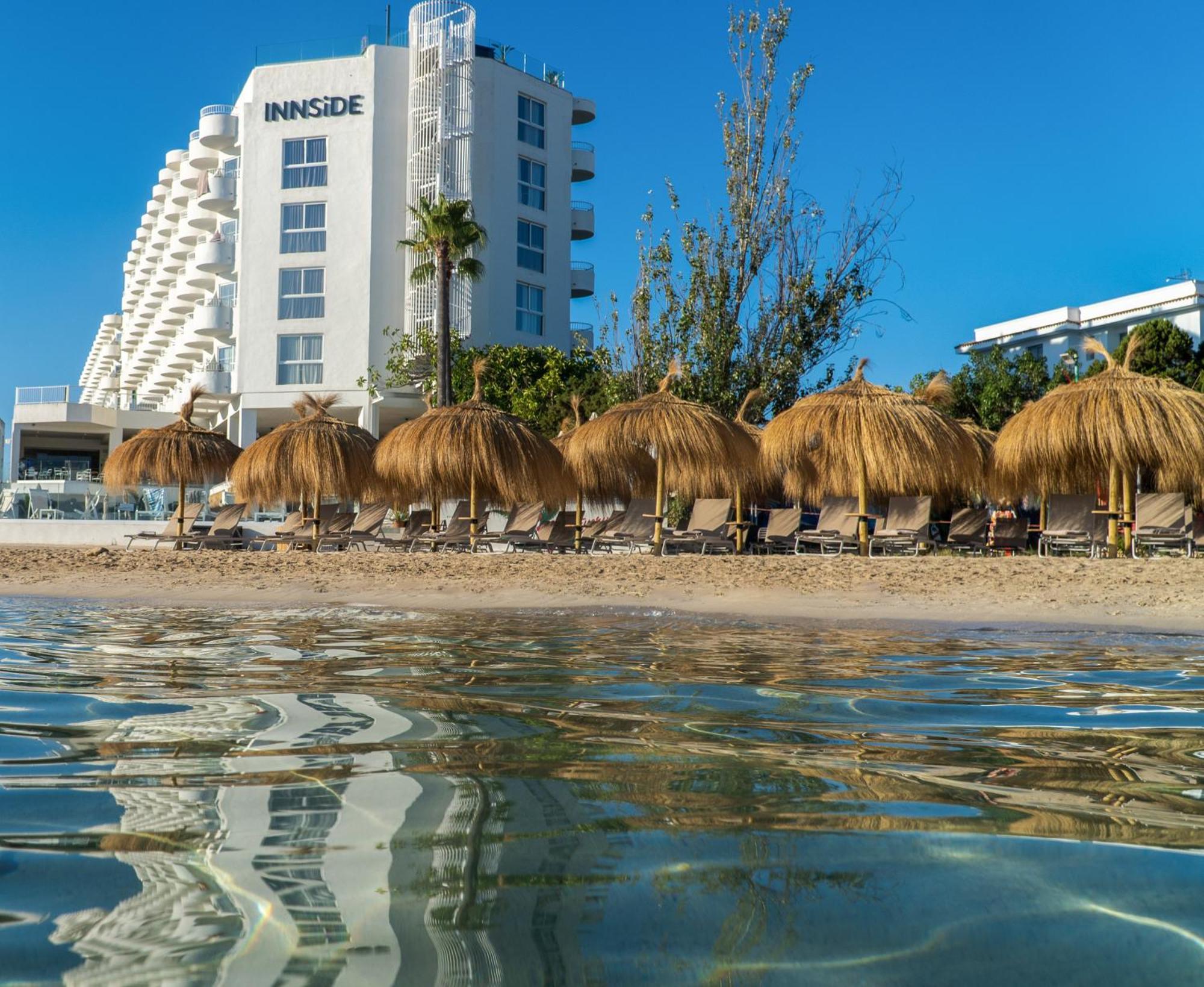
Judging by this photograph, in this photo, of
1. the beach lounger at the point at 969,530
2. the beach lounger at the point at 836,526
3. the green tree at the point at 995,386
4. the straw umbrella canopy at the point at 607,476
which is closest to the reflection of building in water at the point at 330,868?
the beach lounger at the point at 836,526

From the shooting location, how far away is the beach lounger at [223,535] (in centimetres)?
2003

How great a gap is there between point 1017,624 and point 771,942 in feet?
26.3

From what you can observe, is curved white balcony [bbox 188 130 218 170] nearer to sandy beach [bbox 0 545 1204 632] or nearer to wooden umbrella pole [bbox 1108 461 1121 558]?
sandy beach [bbox 0 545 1204 632]

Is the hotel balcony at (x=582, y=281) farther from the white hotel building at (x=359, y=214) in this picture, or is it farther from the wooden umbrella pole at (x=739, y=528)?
the wooden umbrella pole at (x=739, y=528)

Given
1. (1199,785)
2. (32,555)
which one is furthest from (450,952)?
(32,555)

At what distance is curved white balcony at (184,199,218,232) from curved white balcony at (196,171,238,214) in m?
1.54

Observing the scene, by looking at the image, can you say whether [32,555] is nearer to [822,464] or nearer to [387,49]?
[822,464]

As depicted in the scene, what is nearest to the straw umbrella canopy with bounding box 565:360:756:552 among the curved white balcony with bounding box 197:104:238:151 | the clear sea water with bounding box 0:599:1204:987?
the clear sea water with bounding box 0:599:1204:987

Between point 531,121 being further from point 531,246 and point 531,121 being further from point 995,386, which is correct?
point 995,386

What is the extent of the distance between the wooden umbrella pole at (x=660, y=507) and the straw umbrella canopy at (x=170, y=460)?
9233mm

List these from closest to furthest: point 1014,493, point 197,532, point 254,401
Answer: point 1014,493 < point 197,532 < point 254,401

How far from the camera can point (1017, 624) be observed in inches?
347

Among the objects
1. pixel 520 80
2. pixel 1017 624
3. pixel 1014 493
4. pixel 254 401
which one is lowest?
pixel 1017 624

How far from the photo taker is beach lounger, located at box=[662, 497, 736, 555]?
17.2m
